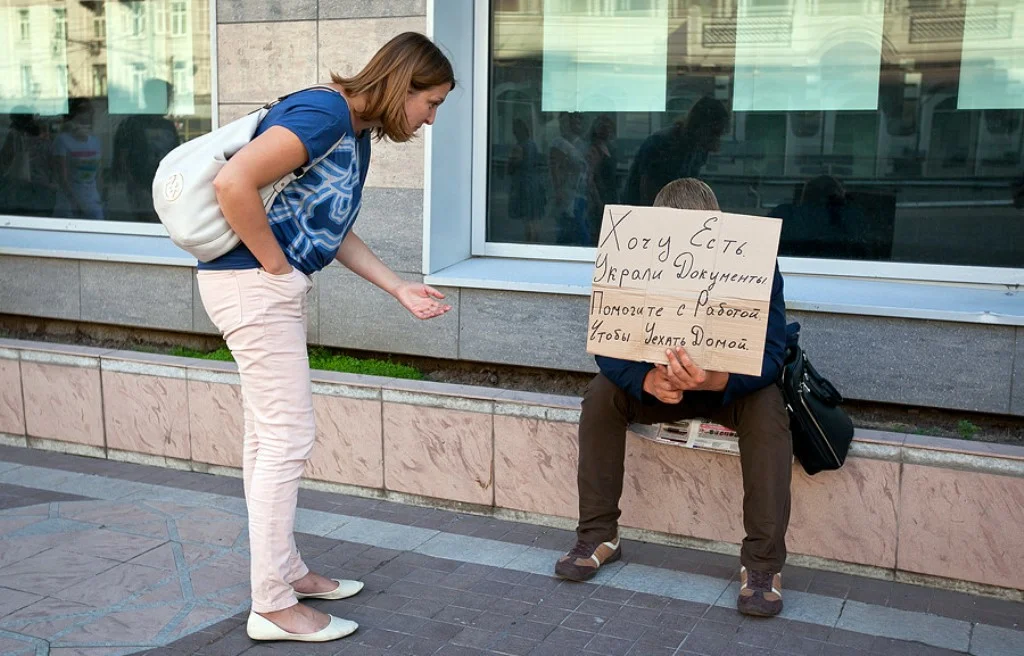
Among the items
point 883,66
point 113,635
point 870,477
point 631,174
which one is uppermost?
point 883,66

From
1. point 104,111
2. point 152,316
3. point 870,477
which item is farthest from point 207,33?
point 870,477

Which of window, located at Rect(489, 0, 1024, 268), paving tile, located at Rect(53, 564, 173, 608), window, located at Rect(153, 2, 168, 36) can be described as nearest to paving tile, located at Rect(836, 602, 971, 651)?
window, located at Rect(489, 0, 1024, 268)

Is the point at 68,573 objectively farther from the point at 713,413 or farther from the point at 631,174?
the point at 631,174

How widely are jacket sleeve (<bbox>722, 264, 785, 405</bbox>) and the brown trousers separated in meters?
0.06

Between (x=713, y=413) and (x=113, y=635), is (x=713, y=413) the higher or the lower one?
the higher one

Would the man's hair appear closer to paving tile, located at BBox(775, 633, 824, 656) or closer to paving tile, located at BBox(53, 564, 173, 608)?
paving tile, located at BBox(775, 633, 824, 656)

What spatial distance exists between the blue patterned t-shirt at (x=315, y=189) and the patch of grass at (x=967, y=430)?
297 cm

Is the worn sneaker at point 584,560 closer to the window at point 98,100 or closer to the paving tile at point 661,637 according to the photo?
the paving tile at point 661,637

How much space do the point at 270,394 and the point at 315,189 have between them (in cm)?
69

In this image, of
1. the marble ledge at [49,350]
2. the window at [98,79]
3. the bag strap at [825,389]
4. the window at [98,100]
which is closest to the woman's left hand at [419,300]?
the bag strap at [825,389]

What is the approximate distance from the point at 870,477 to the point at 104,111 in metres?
6.14

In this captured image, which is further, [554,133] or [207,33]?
[207,33]

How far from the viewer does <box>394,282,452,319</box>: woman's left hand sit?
3.85 metres

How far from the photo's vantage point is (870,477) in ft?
14.0
